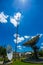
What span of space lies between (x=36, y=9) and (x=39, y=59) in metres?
1.21

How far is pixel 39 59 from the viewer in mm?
5617

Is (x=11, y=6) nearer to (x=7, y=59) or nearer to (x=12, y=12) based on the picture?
(x=12, y=12)

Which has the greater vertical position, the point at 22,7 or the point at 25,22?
the point at 22,7

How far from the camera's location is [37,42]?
224 inches

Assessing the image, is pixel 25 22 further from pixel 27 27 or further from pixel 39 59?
pixel 39 59

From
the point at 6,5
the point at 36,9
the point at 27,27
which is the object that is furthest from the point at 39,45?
the point at 6,5

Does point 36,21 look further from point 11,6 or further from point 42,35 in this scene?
point 11,6

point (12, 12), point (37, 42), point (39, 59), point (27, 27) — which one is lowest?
point (39, 59)

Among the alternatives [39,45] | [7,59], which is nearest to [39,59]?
[39,45]

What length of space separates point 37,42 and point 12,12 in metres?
0.97

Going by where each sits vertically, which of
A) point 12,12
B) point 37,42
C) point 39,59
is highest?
point 12,12

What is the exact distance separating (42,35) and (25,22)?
1.71 feet

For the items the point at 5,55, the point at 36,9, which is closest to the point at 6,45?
the point at 5,55

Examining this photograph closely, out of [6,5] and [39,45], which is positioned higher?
[6,5]
